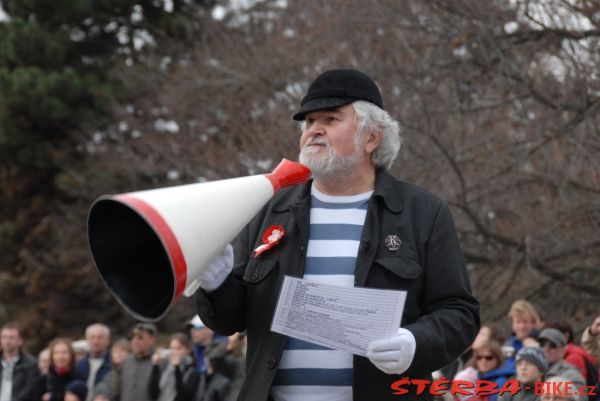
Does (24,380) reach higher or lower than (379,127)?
lower

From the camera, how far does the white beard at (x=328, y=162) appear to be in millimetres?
4242

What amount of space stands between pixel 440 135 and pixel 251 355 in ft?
29.5

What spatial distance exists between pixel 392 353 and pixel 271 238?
0.75m

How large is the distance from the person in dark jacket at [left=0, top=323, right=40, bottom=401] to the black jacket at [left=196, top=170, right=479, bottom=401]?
25.3 feet

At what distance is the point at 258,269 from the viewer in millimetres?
4207

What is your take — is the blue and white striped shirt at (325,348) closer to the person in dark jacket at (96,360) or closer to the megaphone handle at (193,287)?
the megaphone handle at (193,287)

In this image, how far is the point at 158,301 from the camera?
3836 millimetres

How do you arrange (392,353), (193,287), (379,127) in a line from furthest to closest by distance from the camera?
(379,127), (193,287), (392,353)

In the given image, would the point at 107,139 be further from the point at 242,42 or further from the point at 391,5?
the point at 391,5

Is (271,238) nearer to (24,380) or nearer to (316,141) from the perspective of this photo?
(316,141)

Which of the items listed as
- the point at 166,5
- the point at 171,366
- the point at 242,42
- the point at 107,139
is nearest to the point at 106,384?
the point at 171,366

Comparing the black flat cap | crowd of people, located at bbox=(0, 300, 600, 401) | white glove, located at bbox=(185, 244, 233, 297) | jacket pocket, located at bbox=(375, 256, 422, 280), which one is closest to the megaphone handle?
white glove, located at bbox=(185, 244, 233, 297)

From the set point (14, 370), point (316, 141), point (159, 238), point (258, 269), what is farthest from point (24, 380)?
point (159, 238)

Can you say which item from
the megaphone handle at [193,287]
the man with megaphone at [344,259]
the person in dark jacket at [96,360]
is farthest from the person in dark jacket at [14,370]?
the megaphone handle at [193,287]
